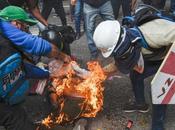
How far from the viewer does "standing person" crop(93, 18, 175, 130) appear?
180 inches

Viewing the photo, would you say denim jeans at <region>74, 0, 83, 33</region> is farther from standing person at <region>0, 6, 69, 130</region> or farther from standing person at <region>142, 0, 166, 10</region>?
standing person at <region>0, 6, 69, 130</region>

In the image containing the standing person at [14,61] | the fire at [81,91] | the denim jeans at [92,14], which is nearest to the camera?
the standing person at [14,61]

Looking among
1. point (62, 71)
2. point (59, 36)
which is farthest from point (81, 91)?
point (59, 36)

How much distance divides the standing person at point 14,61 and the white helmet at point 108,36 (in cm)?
54

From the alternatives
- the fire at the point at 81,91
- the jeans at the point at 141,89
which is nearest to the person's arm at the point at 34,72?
the fire at the point at 81,91

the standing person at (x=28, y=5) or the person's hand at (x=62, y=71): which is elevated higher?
the standing person at (x=28, y=5)

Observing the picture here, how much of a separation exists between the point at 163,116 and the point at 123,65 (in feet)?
2.60

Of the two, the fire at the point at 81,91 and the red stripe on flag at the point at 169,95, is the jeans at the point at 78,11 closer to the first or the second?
the fire at the point at 81,91

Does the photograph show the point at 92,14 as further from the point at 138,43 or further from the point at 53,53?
the point at 138,43

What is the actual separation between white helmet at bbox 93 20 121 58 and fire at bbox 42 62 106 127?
0.55m

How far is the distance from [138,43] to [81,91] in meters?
0.99

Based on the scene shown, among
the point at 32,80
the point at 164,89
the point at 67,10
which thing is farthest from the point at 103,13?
the point at 67,10

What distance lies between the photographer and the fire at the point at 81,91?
5.22m

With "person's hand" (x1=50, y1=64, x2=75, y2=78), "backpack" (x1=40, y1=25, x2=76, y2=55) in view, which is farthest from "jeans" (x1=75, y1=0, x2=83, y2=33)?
"person's hand" (x1=50, y1=64, x2=75, y2=78)
